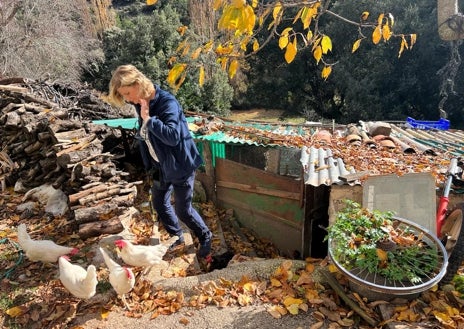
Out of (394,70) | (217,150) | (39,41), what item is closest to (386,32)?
(217,150)

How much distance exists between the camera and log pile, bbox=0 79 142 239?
4.59 metres

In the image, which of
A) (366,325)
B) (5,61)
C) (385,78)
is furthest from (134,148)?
(385,78)

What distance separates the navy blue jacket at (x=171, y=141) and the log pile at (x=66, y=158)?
5.58ft

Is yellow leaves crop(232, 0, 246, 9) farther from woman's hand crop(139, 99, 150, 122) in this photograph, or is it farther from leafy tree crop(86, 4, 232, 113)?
leafy tree crop(86, 4, 232, 113)

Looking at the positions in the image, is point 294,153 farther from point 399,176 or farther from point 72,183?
point 72,183

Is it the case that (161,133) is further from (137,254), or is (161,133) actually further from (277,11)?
(277,11)

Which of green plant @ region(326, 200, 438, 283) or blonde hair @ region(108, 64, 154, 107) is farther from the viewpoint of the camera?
A: blonde hair @ region(108, 64, 154, 107)

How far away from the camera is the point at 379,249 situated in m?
2.89

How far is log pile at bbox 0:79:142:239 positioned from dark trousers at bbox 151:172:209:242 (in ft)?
3.15

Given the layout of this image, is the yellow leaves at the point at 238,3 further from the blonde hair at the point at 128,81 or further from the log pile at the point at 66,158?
the log pile at the point at 66,158

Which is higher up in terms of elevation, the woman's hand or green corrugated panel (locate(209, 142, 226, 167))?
the woman's hand

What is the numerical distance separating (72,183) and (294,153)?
3.41 m

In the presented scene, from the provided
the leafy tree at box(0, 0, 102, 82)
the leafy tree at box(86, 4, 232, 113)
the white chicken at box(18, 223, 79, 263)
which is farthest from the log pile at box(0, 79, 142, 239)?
the leafy tree at box(86, 4, 232, 113)

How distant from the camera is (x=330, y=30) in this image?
1881cm
